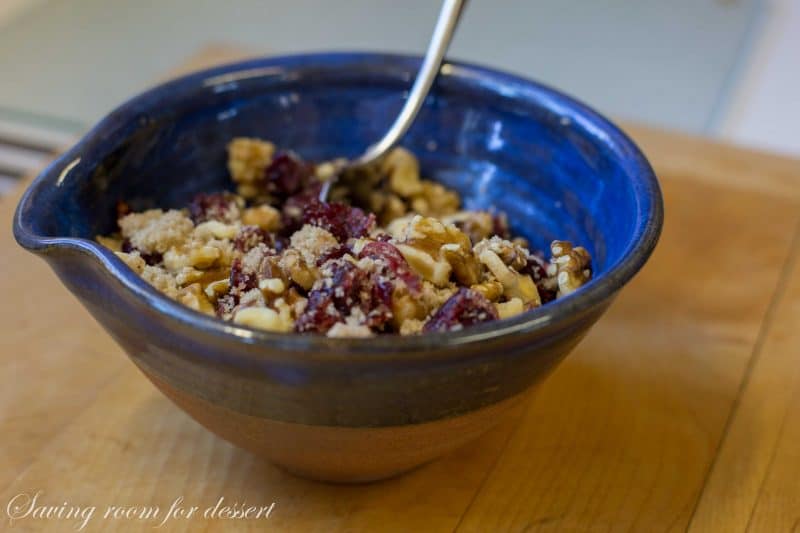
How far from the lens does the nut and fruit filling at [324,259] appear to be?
0.53 metres

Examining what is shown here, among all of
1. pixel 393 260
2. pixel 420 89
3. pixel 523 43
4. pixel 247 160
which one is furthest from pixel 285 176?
pixel 523 43

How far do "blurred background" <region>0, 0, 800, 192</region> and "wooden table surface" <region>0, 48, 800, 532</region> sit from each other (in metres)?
0.70

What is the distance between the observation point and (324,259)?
1.94 ft

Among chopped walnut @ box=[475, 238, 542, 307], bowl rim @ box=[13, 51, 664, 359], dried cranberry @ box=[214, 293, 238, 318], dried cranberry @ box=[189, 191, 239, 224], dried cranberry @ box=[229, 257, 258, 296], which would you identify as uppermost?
bowl rim @ box=[13, 51, 664, 359]

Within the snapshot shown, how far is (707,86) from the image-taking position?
1534 millimetres

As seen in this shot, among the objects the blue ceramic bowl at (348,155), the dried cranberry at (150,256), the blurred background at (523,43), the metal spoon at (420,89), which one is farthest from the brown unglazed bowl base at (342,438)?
the blurred background at (523,43)

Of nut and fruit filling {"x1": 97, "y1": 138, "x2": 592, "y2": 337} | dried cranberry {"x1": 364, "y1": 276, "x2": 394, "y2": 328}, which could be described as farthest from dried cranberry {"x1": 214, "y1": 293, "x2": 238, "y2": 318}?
dried cranberry {"x1": 364, "y1": 276, "x2": 394, "y2": 328}

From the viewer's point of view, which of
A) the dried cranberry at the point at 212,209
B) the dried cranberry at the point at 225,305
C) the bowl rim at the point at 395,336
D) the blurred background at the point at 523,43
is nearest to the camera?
the bowl rim at the point at 395,336

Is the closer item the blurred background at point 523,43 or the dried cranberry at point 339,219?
→ the dried cranberry at point 339,219

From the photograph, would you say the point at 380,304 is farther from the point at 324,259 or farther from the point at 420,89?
the point at 420,89

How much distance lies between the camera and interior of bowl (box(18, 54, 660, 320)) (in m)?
0.67

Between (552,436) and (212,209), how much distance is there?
13.3 inches

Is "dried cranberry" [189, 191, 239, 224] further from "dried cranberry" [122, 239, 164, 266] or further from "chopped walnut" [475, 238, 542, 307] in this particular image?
"chopped walnut" [475, 238, 542, 307]

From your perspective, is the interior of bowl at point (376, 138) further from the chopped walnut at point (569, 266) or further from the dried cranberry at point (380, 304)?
the dried cranberry at point (380, 304)
